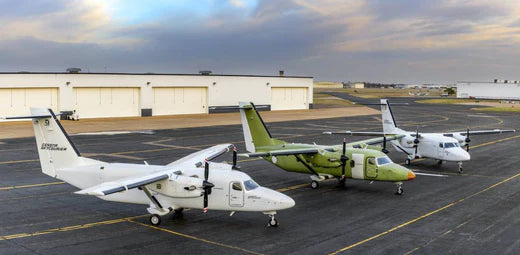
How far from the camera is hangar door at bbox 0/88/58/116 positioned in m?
70.4

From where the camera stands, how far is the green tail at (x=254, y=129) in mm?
34919

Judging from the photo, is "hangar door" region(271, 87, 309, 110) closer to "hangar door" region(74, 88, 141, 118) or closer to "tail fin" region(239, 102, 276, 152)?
"hangar door" region(74, 88, 141, 118)

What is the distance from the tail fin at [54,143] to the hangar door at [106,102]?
182ft

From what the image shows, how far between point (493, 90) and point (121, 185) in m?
199

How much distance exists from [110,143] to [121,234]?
32.2 metres

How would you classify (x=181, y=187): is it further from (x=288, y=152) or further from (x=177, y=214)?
(x=288, y=152)

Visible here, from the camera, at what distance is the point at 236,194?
22.4 metres

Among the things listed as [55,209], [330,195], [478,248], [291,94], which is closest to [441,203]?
[330,195]

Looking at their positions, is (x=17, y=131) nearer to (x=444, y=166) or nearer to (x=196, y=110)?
(x=196, y=110)

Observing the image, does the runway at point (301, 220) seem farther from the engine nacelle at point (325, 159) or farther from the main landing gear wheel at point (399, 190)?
the engine nacelle at point (325, 159)

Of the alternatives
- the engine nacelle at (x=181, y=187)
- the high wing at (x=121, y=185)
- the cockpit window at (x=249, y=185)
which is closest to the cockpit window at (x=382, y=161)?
the cockpit window at (x=249, y=185)

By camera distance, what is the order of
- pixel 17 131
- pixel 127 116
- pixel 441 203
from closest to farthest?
pixel 441 203, pixel 17 131, pixel 127 116

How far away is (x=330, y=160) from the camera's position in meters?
30.9

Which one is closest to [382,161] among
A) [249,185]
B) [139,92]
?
[249,185]
